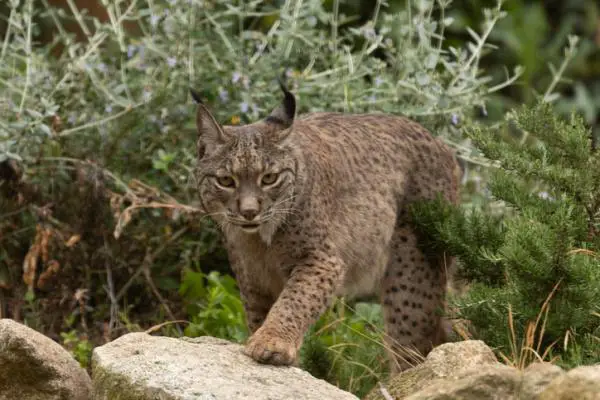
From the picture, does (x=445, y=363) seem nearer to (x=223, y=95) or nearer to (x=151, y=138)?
(x=223, y=95)

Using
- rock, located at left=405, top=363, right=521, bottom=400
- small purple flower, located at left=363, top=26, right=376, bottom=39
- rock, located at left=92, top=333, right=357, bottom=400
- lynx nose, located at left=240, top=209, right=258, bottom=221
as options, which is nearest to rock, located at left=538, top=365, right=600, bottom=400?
rock, located at left=405, top=363, right=521, bottom=400

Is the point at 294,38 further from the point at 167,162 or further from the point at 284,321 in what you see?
the point at 284,321

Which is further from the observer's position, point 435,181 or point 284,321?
point 435,181

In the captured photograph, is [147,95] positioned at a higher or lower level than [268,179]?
lower

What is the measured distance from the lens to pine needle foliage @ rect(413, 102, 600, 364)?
5117 mm

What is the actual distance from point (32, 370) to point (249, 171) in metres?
1.30

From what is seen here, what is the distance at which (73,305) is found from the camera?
707cm

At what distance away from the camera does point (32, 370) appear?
5.12 meters

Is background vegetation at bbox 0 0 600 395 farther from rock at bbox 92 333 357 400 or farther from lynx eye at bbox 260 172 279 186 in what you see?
rock at bbox 92 333 357 400

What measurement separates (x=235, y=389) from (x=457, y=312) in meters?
1.57

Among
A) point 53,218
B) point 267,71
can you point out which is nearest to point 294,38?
point 267,71

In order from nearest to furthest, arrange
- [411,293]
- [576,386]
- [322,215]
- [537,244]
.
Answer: [576,386]
[537,244]
[322,215]
[411,293]

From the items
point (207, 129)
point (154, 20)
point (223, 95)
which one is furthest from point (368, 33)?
point (207, 129)

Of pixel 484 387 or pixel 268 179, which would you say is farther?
pixel 268 179
